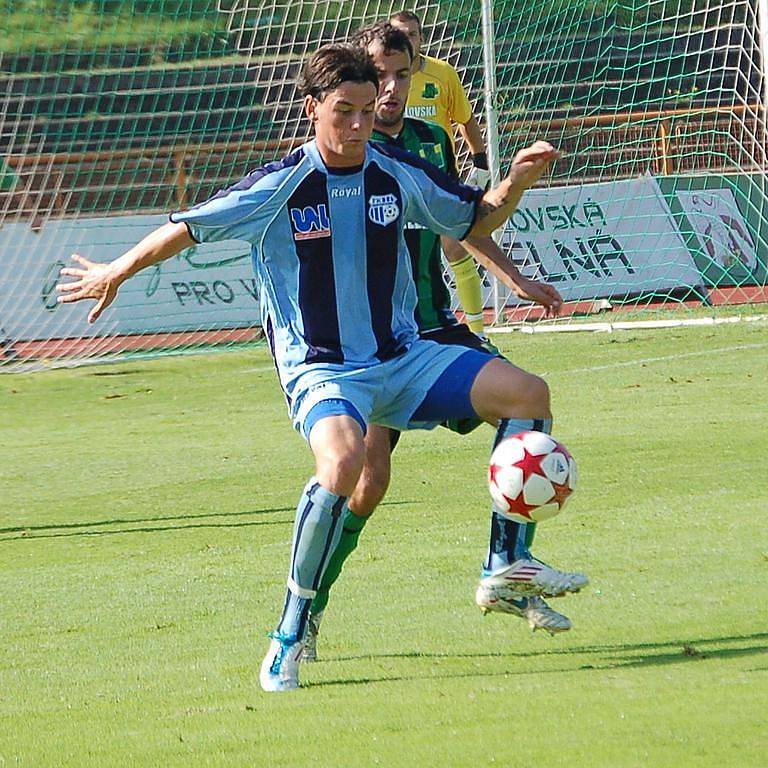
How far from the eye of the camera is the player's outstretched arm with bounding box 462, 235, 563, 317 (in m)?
5.24

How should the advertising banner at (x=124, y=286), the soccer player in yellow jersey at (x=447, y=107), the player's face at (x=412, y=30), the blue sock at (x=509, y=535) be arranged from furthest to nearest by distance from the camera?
1. the advertising banner at (x=124, y=286)
2. the soccer player in yellow jersey at (x=447, y=107)
3. the player's face at (x=412, y=30)
4. the blue sock at (x=509, y=535)

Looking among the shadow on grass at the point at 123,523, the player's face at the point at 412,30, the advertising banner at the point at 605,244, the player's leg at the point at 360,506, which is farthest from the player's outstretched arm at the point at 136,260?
the advertising banner at the point at 605,244

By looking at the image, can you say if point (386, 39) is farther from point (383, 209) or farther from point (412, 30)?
point (412, 30)

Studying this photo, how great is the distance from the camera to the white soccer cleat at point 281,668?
458 centimetres

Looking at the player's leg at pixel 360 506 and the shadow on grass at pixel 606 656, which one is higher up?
the shadow on grass at pixel 606 656

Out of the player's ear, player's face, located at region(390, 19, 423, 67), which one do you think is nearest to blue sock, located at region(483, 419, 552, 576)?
the player's ear

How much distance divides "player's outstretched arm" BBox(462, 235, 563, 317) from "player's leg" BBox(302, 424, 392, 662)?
0.74 m

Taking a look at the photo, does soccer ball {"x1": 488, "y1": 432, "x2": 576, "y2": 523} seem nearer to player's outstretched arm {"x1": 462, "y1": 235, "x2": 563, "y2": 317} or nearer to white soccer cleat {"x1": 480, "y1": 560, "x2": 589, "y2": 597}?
white soccer cleat {"x1": 480, "y1": 560, "x2": 589, "y2": 597}

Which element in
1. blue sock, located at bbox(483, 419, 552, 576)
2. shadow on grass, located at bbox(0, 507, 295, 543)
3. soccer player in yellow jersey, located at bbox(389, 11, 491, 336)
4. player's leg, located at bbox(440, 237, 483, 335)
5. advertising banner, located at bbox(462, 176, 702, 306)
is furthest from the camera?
advertising banner, located at bbox(462, 176, 702, 306)

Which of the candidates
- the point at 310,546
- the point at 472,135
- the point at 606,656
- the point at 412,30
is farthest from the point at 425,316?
the point at 472,135

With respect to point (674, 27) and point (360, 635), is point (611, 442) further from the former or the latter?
point (674, 27)

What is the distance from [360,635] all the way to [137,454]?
5008 mm

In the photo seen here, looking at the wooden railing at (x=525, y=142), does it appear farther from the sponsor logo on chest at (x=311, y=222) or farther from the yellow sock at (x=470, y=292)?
the sponsor logo on chest at (x=311, y=222)

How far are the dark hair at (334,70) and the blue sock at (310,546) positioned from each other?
1278 mm
